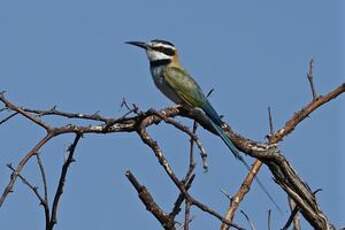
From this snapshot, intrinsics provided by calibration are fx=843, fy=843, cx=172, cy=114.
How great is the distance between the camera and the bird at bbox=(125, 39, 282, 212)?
5.69 meters

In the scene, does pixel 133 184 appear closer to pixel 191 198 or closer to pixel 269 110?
pixel 191 198

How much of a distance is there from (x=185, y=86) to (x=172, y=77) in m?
0.21

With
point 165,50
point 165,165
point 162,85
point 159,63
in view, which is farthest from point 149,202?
point 165,50

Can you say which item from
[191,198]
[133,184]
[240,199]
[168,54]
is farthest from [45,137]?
[168,54]

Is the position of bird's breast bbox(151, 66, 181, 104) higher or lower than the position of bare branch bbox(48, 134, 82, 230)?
higher

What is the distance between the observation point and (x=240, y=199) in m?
3.30

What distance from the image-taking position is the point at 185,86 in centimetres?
583

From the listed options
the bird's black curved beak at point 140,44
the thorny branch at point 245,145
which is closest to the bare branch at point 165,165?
the thorny branch at point 245,145

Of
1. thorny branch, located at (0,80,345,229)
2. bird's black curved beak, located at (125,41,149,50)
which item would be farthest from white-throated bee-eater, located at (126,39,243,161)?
thorny branch, located at (0,80,345,229)

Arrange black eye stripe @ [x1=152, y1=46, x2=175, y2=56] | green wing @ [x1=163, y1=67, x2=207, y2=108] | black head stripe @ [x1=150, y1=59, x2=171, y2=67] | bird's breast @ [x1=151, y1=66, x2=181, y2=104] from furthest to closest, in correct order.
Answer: black eye stripe @ [x1=152, y1=46, x2=175, y2=56]
black head stripe @ [x1=150, y1=59, x2=171, y2=67]
bird's breast @ [x1=151, y1=66, x2=181, y2=104]
green wing @ [x1=163, y1=67, x2=207, y2=108]

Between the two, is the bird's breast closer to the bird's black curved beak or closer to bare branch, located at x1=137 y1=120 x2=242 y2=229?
the bird's black curved beak

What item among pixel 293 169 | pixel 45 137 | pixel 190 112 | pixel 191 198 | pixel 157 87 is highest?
pixel 157 87

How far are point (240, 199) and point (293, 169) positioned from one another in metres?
0.30

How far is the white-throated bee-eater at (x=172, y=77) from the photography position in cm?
569
